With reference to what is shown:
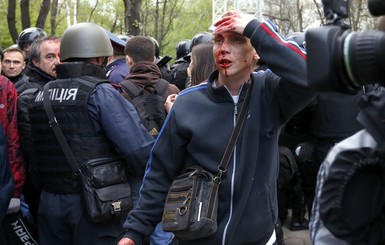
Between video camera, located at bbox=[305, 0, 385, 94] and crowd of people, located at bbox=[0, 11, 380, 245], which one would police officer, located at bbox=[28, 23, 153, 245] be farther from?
video camera, located at bbox=[305, 0, 385, 94]

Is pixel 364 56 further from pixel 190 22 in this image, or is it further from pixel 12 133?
pixel 190 22

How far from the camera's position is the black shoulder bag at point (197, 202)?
2668mm

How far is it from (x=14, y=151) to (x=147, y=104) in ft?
3.83

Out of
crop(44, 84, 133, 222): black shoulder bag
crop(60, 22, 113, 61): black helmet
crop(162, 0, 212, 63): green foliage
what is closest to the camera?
crop(44, 84, 133, 222): black shoulder bag

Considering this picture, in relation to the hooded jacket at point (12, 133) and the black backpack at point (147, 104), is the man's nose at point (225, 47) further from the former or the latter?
the hooded jacket at point (12, 133)

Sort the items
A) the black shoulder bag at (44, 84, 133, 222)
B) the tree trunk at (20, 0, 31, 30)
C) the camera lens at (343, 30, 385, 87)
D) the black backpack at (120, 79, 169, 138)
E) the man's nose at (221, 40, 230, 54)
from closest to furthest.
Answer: the camera lens at (343, 30, 385, 87) < the man's nose at (221, 40, 230, 54) < the black shoulder bag at (44, 84, 133, 222) < the black backpack at (120, 79, 169, 138) < the tree trunk at (20, 0, 31, 30)

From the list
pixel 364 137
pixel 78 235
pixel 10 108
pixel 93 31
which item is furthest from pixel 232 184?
pixel 10 108

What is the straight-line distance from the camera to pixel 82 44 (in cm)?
390

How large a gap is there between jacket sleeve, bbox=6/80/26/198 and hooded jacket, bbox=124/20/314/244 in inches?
69.9

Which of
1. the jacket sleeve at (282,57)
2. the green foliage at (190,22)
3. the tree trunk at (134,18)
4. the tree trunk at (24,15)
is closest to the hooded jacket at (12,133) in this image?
the jacket sleeve at (282,57)

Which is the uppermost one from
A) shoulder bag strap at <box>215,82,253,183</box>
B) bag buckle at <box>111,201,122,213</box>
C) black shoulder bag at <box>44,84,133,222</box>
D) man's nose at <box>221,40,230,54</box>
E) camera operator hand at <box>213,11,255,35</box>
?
camera operator hand at <box>213,11,255,35</box>

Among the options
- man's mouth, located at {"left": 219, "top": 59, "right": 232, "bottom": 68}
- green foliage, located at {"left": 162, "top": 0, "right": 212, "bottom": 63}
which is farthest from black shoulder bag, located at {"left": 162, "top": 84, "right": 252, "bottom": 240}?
green foliage, located at {"left": 162, "top": 0, "right": 212, "bottom": 63}

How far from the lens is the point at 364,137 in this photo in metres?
1.65

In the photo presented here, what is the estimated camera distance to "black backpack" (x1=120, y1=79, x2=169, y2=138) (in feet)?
15.8
